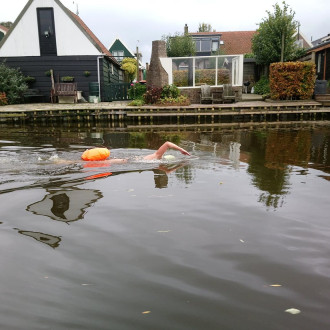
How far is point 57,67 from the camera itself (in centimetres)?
2272

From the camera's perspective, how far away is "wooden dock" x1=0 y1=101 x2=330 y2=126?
17969 millimetres

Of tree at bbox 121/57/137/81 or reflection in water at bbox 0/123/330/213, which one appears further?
tree at bbox 121/57/137/81

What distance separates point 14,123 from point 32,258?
1685cm

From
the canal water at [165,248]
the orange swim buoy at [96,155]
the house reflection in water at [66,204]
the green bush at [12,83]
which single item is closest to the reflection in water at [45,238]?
the canal water at [165,248]

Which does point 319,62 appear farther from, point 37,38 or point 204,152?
point 204,152

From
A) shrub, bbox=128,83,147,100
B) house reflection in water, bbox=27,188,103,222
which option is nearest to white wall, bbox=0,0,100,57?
shrub, bbox=128,83,147,100

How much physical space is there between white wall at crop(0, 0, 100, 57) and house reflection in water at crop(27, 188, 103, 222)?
764 inches

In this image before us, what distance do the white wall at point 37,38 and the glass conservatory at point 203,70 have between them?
18.3 feet

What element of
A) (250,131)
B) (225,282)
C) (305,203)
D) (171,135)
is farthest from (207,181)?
(250,131)

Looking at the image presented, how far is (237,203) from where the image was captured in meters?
4.59

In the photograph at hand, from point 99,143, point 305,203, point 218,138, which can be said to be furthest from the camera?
point 218,138

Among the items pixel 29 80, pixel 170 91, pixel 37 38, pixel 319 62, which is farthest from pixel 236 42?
pixel 29 80

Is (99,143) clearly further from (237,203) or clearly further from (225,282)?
(225,282)

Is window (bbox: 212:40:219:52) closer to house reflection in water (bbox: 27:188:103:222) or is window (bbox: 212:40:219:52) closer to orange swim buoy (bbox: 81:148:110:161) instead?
orange swim buoy (bbox: 81:148:110:161)
